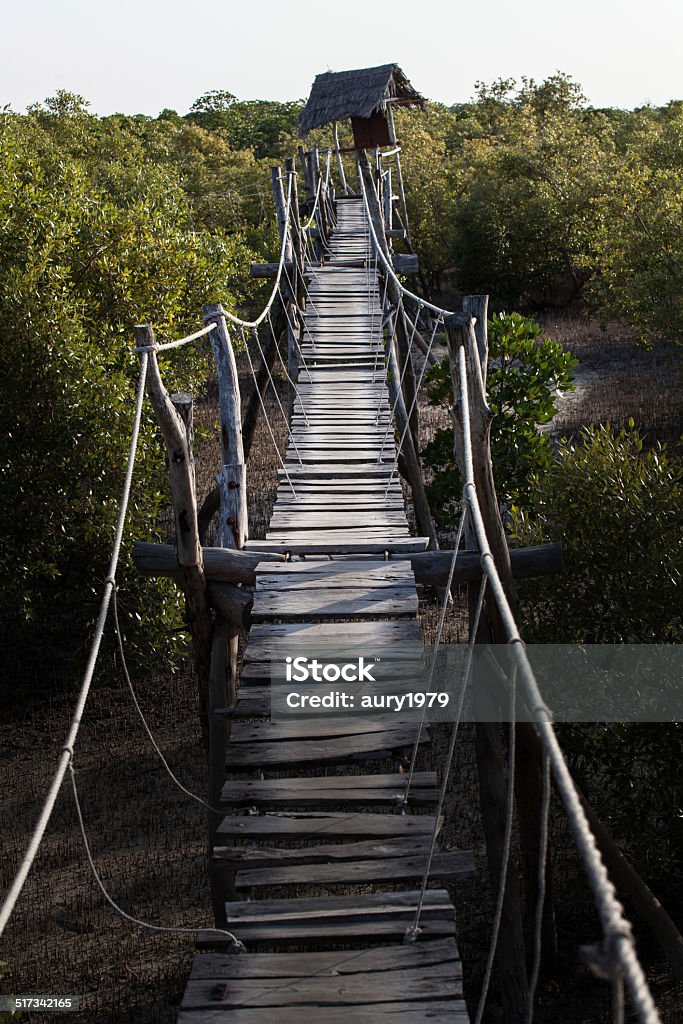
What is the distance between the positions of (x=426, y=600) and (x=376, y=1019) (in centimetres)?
901

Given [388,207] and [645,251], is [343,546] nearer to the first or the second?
[645,251]

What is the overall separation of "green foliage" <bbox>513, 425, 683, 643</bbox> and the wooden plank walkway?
45.4 inches

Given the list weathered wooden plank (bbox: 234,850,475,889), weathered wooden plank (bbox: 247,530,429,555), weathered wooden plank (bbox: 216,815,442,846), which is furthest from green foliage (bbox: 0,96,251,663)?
weathered wooden plank (bbox: 234,850,475,889)

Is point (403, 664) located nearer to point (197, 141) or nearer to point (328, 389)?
point (328, 389)

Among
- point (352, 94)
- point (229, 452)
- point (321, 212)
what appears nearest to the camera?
point (229, 452)

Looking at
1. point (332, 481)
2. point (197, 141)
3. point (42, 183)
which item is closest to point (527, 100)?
point (197, 141)

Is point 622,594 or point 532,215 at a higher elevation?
point 532,215

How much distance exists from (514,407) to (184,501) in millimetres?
6169

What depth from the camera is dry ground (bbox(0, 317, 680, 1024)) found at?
675 cm

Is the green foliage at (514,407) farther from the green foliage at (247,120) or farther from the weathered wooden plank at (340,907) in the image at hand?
the green foliage at (247,120)

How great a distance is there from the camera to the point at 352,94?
2178 cm

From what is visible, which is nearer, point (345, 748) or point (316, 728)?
point (345, 748)

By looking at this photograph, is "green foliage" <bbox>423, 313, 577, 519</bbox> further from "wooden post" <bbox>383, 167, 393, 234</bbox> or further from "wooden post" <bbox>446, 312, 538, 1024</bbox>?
"wooden post" <bbox>383, 167, 393, 234</bbox>

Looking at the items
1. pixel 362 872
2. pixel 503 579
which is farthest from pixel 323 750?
pixel 503 579
